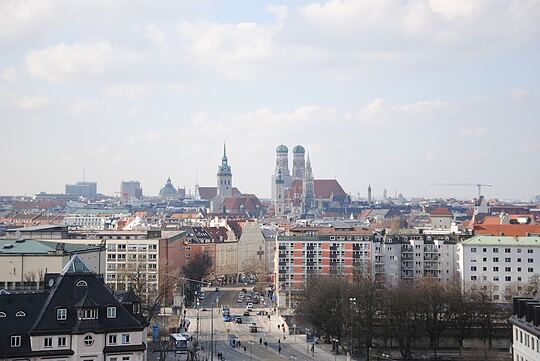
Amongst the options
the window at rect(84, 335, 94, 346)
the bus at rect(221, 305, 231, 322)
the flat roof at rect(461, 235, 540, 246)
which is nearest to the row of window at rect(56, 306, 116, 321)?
the window at rect(84, 335, 94, 346)

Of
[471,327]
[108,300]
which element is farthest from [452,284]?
[108,300]

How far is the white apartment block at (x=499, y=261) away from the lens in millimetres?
90812

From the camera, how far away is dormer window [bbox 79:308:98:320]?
3966 cm

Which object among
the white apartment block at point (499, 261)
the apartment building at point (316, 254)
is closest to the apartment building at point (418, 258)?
the apartment building at point (316, 254)

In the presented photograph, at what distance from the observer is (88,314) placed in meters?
39.8

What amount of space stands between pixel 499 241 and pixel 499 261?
1960 mm

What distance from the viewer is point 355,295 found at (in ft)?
233

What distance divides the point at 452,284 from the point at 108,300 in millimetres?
45258

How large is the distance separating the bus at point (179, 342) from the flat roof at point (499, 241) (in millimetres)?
34618

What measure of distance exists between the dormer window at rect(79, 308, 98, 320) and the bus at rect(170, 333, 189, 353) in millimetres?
23776

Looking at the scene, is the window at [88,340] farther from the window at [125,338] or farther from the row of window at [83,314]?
the window at [125,338]

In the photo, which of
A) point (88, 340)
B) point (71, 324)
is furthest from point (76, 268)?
point (88, 340)

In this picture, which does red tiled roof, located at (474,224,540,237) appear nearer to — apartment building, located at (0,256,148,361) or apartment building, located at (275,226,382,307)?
apartment building, located at (275,226,382,307)

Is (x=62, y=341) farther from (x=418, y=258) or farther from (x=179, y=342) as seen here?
(x=418, y=258)
